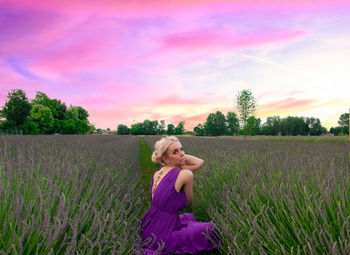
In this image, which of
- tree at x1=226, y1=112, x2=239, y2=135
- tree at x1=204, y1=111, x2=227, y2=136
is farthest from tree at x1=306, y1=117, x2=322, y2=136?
tree at x1=204, y1=111, x2=227, y2=136

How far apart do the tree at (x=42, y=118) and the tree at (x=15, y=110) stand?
19.2ft

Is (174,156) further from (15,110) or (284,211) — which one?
(15,110)

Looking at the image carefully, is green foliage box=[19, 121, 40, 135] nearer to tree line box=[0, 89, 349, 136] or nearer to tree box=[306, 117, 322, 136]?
tree line box=[0, 89, 349, 136]

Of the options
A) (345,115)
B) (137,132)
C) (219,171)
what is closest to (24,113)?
(219,171)

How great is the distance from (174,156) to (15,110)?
59.6 meters

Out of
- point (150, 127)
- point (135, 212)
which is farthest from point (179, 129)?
point (135, 212)

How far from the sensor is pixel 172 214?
272 cm

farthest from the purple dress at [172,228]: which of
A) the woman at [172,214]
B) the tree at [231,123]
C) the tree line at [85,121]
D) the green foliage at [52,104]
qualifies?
the tree at [231,123]

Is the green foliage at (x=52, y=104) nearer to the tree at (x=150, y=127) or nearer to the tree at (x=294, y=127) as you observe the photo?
the tree at (x=150, y=127)

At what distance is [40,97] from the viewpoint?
7056cm

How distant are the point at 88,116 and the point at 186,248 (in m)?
115

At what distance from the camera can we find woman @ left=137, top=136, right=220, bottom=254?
8.65 feet

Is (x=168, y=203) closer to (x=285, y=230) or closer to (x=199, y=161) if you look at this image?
(x=199, y=161)

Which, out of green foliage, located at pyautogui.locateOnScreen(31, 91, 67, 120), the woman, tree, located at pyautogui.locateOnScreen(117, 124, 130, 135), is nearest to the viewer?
the woman
